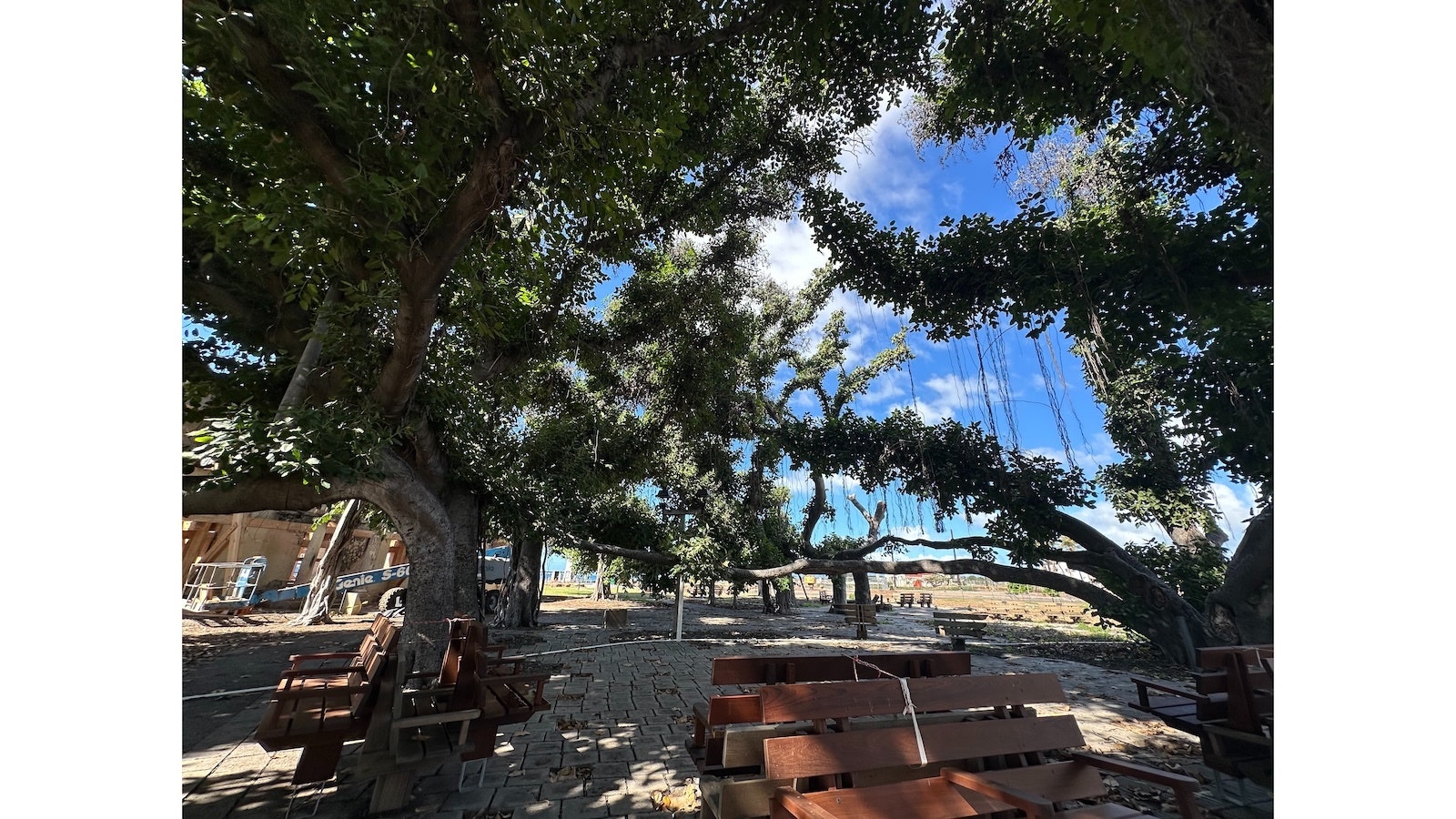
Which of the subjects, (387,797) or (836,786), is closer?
(836,786)

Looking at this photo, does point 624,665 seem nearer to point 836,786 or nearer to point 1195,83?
point 836,786

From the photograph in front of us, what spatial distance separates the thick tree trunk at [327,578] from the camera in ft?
47.0

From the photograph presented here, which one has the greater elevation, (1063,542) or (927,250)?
(927,250)

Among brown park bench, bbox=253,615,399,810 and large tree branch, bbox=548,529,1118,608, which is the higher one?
large tree branch, bbox=548,529,1118,608

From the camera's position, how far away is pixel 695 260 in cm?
1277

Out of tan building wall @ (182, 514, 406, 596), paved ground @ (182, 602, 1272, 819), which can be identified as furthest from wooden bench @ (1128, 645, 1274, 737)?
tan building wall @ (182, 514, 406, 596)

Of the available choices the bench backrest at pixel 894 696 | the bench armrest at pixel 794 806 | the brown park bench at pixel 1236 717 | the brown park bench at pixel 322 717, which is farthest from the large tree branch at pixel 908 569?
the bench armrest at pixel 794 806

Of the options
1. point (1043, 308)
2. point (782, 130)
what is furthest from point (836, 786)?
point (782, 130)

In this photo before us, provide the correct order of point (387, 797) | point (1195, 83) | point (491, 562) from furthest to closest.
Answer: point (491, 562), point (387, 797), point (1195, 83)

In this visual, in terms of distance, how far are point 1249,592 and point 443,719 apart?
37.7 feet

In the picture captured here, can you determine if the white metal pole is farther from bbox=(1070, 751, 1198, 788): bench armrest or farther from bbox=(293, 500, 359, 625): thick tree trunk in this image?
bbox=(1070, 751, 1198, 788): bench armrest

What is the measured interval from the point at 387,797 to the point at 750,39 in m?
7.93

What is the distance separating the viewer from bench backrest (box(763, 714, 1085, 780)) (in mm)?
2617

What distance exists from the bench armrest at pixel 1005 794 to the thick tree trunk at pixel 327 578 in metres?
15.8
